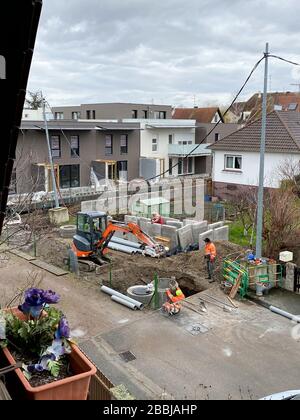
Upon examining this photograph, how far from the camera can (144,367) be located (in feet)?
30.3

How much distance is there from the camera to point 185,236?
1883cm

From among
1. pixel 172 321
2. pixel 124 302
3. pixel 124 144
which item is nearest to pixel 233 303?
pixel 172 321

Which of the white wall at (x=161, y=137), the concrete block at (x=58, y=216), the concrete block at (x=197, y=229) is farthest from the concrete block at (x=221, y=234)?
the white wall at (x=161, y=137)

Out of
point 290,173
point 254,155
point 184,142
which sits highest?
point 184,142

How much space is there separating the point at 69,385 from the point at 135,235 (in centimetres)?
1306

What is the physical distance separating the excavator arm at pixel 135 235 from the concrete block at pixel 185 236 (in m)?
1.28

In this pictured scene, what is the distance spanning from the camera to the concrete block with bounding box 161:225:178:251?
1881cm

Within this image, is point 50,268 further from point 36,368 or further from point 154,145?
point 154,145

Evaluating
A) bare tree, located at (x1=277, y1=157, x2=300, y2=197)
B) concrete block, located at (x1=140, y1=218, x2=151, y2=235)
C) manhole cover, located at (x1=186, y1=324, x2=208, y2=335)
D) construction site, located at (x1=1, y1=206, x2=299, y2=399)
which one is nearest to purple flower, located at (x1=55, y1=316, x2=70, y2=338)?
construction site, located at (x1=1, y1=206, x2=299, y2=399)

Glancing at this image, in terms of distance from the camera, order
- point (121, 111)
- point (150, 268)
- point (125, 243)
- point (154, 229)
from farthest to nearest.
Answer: point (121, 111) → point (154, 229) → point (125, 243) → point (150, 268)

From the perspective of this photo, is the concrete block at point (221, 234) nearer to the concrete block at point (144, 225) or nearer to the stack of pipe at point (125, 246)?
the concrete block at point (144, 225)

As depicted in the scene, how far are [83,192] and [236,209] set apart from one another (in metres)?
12.5

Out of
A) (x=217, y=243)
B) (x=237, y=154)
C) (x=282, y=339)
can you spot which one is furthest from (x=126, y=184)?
(x=282, y=339)

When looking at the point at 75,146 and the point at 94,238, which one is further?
the point at 75,146
